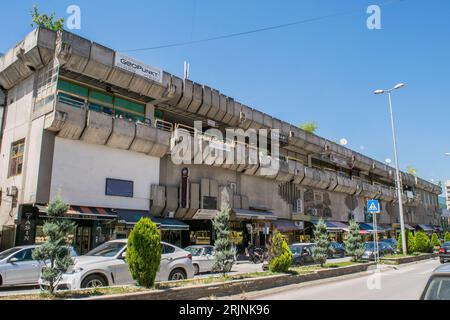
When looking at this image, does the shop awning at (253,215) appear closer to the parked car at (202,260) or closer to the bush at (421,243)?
the parked car at (202,260)

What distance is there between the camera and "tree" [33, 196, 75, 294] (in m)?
9.29

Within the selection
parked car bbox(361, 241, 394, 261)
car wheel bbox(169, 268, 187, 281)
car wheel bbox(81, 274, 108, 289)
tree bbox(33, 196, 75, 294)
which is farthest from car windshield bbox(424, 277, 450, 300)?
parked car bbox(361, 241, 394, 261)

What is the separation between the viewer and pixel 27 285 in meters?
13.9

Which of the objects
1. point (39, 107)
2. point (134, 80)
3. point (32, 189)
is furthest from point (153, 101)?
point (32, 189)

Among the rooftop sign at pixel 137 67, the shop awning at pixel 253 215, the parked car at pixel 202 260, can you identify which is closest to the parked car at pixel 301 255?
the parked car at pixel 202 260

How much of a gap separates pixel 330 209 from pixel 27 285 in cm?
3509

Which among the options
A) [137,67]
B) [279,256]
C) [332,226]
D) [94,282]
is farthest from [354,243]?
[332,226]

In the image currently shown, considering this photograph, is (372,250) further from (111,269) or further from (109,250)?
(111,269)

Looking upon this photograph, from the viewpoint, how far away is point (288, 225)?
3472cm

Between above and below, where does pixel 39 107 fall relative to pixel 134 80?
below

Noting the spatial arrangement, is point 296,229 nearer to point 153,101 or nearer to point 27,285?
point 153,101

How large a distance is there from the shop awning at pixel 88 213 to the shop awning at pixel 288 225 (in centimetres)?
1631

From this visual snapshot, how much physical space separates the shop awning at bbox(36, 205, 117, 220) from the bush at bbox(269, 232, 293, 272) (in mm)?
9924

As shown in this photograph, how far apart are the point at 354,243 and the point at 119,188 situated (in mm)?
14164
